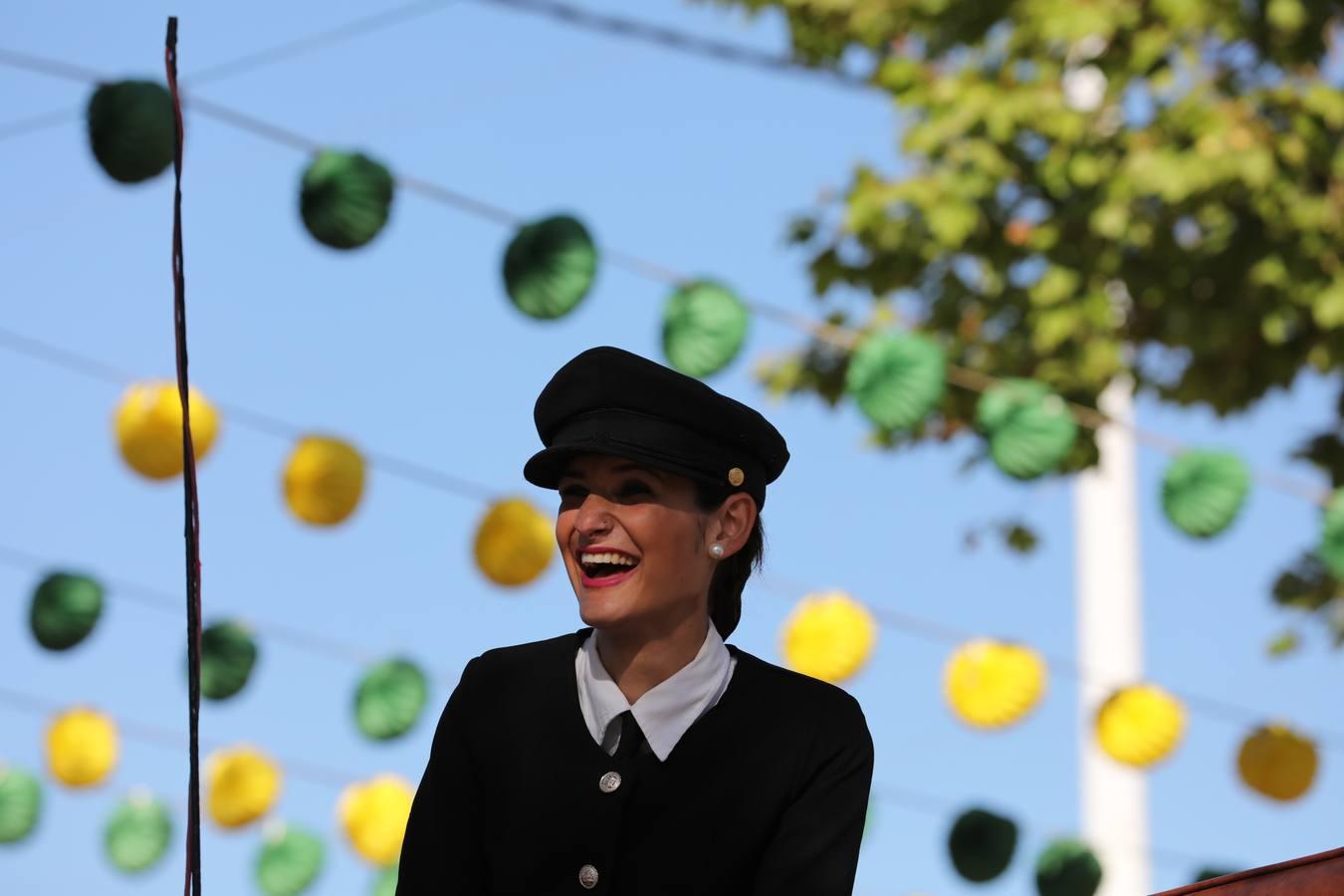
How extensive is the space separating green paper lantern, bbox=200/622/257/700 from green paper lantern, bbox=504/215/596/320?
5.68 feet

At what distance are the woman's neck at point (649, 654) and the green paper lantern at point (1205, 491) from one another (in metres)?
4.11

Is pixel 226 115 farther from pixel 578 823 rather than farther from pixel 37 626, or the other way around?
pixel 578 823

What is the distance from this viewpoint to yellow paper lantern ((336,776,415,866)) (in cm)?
766

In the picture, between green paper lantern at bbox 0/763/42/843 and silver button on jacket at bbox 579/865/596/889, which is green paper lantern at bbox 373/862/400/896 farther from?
silver button on jacket at bbox 579/865/596/889

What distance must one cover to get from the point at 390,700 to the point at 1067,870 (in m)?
2.40

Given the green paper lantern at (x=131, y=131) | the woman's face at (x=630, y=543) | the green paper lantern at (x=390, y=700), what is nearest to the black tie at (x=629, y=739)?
the woman's face at (x=630, y=543)

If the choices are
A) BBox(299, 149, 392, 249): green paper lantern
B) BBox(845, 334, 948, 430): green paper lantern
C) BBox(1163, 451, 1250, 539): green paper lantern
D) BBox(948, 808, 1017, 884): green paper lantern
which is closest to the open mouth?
BBox(299, 149, 392, 249): green paper lantern

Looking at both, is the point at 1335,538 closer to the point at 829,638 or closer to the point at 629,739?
the point at 829,638

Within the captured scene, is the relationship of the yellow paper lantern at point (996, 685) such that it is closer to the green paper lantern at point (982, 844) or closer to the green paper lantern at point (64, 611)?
the green paper lantern at point (982, 844)

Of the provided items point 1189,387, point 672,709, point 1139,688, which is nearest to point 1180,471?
point 1139,688

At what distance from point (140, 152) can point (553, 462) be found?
324cm

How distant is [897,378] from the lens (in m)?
6.41

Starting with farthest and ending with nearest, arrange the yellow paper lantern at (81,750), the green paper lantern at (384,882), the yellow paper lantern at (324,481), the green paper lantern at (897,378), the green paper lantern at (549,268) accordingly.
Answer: the yellow paper lantern at (81,750)
the green paper lantern at (384,882)
the yellow paper lantern at (324,481)
the green paper lantern at (897,378)
the green paper lantern at (549,268)

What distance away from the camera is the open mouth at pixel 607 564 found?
2.61 m
